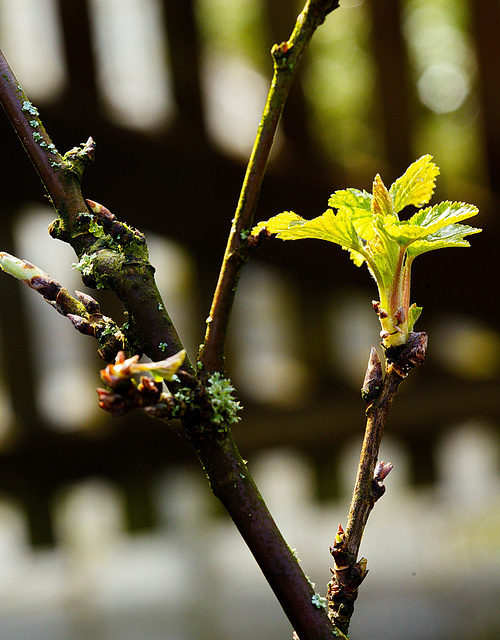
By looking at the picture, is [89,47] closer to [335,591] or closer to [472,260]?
[472,260]

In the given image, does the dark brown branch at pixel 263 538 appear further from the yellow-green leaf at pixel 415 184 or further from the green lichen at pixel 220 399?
the yellow-green leaf at pixel 415 184

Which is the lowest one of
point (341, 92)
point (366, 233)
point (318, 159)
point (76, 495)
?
point (366, 233)

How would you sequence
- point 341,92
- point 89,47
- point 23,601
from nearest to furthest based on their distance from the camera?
point 89,47
point 23,601
point 341,92

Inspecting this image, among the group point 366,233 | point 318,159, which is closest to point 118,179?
point 318,159

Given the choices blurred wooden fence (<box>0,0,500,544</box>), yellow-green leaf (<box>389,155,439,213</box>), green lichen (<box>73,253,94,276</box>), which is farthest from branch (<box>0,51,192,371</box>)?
blurred wooden fence (<box>0,0,500,544</box>)

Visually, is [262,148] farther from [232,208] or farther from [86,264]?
[232,208]

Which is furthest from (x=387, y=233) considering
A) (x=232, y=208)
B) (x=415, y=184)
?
(x=232, y=208)

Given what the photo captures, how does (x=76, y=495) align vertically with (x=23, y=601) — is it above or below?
above

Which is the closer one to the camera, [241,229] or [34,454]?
[241,229]

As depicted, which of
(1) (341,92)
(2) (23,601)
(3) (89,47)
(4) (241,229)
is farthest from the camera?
(1) (341,92)
